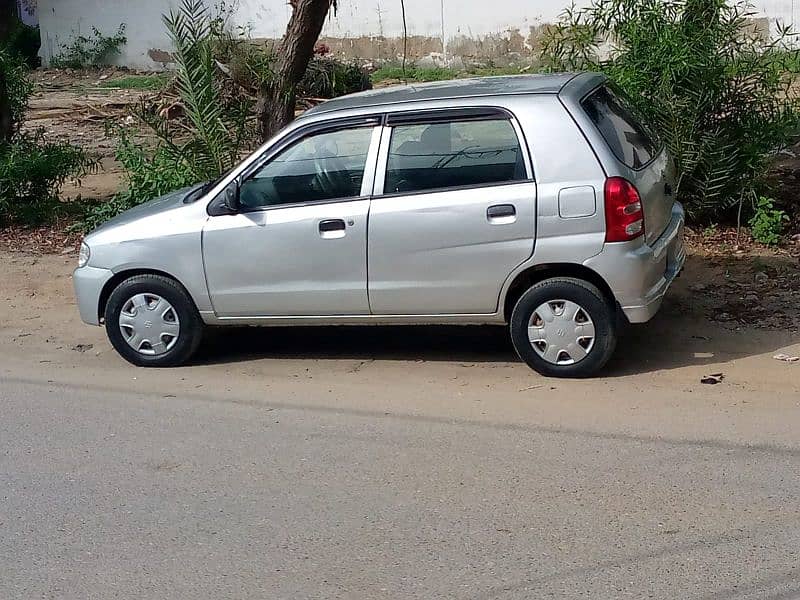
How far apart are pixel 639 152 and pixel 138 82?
795 inches

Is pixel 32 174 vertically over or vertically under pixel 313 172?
under

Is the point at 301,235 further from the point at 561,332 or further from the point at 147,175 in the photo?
the point at 147,175

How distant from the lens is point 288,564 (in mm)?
4562

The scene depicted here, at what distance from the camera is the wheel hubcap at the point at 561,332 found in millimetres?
6602

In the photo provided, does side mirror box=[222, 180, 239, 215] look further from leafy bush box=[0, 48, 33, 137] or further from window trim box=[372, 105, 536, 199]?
leafy bush box=[0, 48, 33, 137]

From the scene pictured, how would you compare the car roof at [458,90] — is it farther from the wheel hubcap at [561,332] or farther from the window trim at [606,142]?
the wheel hubcap at [561,332]

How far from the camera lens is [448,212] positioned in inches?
261

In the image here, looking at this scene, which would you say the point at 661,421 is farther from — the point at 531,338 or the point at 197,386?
the point at 197,386

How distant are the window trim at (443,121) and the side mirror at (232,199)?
92 centimetres

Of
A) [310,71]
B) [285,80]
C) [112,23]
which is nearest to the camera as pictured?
[285,80]

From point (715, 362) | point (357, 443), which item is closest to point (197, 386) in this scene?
point (357, 443)

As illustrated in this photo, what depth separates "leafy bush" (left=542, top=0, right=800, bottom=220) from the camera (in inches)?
367

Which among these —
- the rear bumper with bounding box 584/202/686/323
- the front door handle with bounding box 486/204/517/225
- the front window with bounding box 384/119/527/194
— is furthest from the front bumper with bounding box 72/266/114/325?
the rear bumper with bounding box 584/202/686/323

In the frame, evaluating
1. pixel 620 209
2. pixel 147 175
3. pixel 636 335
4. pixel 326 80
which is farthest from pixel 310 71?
pixel 620 209
